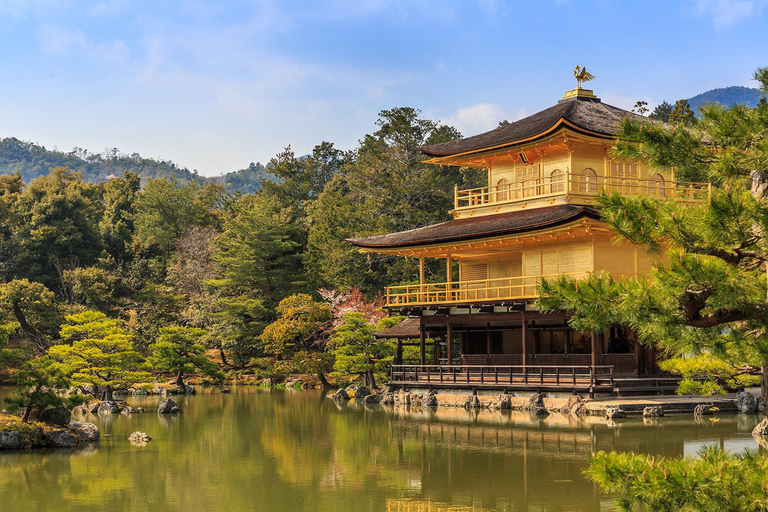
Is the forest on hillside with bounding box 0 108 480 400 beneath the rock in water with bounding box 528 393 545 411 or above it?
above

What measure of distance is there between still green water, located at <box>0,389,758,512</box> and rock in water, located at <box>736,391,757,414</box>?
1415 mm

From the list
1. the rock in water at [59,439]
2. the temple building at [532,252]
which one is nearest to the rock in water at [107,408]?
the rock in water at [59,439]

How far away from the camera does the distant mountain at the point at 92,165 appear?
505ft

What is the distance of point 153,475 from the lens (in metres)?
13.7

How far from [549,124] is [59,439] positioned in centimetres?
1654

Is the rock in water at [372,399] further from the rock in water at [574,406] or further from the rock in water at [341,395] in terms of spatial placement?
the rock in water at [574,406]

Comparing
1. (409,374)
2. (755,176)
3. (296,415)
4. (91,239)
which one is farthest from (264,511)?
(91,239)

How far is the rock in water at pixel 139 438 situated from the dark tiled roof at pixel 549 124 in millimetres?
14314

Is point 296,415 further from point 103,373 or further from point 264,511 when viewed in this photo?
point 264,511

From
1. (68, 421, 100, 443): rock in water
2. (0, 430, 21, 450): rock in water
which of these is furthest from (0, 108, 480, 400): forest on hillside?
(0, 430, 21, 450): rock in water

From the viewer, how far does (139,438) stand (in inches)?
712

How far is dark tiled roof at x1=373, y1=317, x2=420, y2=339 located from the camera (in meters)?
30.2

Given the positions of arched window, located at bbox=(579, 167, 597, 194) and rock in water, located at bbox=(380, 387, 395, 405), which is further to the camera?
rock in water, located at bbox=(380, 387, 395, 405)

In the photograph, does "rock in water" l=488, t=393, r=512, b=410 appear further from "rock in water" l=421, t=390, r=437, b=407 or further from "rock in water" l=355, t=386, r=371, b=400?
"rock in water" l=355, t=386, r=371, b=400
